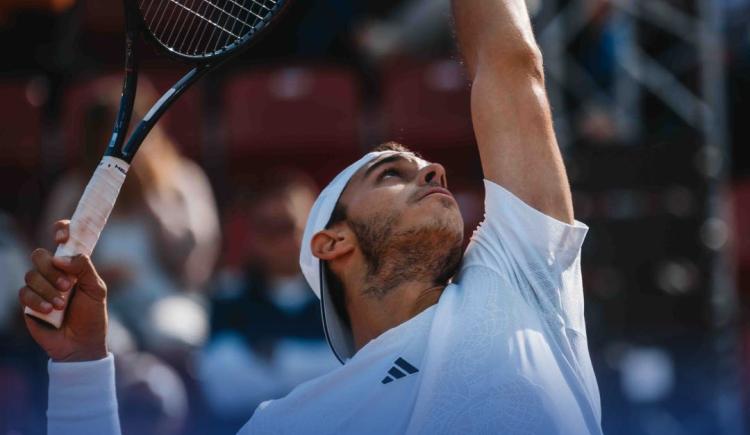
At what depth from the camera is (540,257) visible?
328 cm

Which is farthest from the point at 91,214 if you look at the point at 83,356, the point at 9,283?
the point at 9,283

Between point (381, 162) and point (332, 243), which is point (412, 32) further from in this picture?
point (332, 243)

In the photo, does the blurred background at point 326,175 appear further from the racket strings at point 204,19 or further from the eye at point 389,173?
the eye at point 389,173

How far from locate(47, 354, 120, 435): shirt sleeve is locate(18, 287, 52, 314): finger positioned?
0.83 ft

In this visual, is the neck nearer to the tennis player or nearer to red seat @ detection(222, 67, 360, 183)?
the tennis player

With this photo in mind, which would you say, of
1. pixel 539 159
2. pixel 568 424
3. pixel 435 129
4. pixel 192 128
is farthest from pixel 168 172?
pixel 568 424

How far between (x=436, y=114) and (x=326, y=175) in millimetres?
808

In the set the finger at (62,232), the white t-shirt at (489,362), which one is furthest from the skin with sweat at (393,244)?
the finger at (62,232)

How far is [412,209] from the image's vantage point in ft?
11.4

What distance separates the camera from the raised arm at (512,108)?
332 centimetres

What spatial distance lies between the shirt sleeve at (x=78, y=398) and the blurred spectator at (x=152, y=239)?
7.44 feet

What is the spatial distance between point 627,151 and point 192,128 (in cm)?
266

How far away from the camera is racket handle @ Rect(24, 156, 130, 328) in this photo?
2.94 m

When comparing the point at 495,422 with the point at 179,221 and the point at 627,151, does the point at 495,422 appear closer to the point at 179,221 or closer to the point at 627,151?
the point at 179,221
